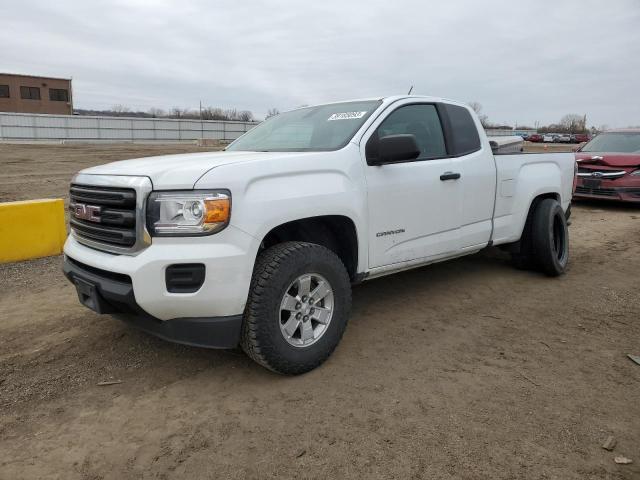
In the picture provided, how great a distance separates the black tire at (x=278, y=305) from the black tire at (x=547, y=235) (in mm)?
2947

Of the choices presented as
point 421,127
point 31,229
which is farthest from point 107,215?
point 31,229

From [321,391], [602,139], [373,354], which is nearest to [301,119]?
[373,354]

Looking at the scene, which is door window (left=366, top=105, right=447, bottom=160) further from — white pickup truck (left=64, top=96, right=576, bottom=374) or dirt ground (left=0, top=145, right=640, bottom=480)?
dirt ground (left=0, top=145, right=640, bottom=480)

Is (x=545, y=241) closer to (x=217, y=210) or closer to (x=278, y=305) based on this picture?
(x=278, y=305)

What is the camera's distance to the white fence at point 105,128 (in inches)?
1458

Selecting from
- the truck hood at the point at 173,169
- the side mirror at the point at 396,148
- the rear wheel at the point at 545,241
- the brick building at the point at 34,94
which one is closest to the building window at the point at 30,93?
the brick building at the point at 34,94

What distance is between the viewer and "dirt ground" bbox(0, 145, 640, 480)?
95.8 inches

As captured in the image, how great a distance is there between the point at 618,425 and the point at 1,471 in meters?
3.16

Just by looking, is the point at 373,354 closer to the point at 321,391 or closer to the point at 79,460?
the point at 321,391

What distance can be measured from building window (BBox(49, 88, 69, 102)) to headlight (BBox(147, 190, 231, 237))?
69.6m

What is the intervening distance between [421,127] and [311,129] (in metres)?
0.98

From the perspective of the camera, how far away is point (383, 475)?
233 cm

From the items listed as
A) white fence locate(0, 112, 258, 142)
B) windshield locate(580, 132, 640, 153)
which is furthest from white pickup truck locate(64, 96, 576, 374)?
white fence locate(0, 112, 258, 142)

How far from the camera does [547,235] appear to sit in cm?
530
